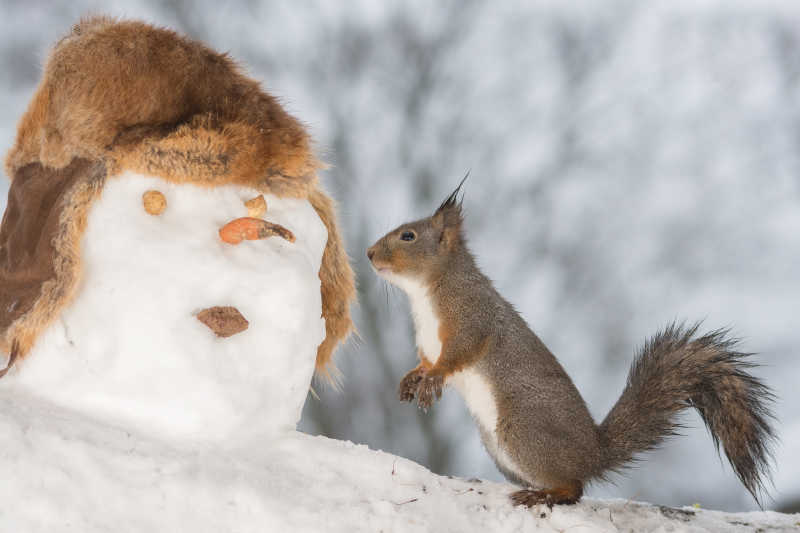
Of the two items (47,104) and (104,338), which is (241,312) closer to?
(104,338)

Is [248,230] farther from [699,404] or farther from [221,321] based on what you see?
[699,404]

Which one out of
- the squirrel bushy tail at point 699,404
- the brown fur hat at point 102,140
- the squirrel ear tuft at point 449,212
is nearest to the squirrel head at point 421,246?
the squirrel ear tuft at point 449,212

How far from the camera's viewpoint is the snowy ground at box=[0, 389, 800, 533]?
1181 millimetres

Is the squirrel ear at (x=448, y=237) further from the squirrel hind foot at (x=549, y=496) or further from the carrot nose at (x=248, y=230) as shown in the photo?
the squirrel hind foot at (x=549, y=496)

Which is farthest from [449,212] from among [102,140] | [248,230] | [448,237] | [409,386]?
[102,140]

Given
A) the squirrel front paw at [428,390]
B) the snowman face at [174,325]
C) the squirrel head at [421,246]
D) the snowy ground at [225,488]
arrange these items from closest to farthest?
the snowy ground at [225,488]
the snowman face at [174,325]
the squirrel front paw at [428,390]
the squirrel head at [421,246]

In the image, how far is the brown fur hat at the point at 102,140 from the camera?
1339 mm

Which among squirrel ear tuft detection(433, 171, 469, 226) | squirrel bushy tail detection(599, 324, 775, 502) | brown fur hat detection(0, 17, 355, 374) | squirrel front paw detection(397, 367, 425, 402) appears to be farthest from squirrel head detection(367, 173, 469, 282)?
squirrel bushy tail detection(599, 324, 775, 502)

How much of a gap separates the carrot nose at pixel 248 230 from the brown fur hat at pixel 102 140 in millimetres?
91

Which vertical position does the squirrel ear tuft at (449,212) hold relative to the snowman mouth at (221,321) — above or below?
above

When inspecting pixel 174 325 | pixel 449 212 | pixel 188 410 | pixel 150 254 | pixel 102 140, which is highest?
pixel 449 212

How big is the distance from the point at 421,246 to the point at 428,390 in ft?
1.11

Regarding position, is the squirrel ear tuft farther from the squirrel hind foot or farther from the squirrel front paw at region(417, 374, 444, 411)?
the squirrel hind foot

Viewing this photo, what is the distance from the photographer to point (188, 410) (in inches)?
51.8
